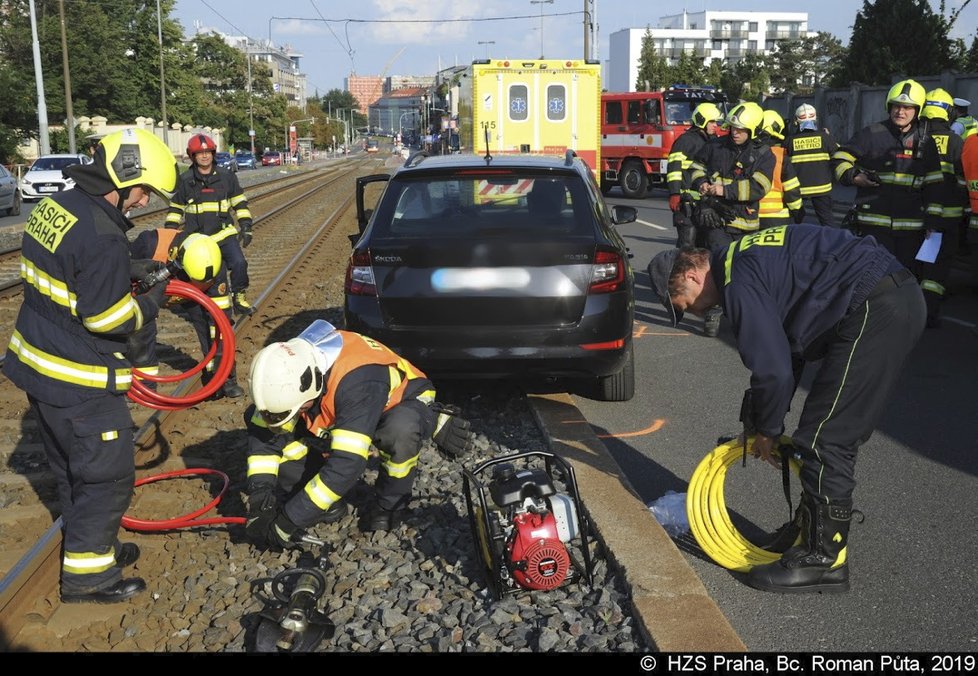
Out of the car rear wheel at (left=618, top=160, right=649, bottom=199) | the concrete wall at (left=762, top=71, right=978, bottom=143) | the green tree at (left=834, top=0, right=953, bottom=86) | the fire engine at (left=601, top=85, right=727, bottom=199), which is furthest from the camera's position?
the green tree at (left=834, top=0, right=953, bottom=86)

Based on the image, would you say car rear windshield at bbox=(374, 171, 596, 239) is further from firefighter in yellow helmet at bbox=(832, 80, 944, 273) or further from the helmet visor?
firefighter in yellow helmet at bbox=(832, 80, 944, 273)

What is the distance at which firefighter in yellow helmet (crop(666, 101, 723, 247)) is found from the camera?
373 inches

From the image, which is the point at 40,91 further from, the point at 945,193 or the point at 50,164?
the point at 945,193

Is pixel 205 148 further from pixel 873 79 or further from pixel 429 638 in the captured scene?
pixel 873 79

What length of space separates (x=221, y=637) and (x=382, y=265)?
2793 mm

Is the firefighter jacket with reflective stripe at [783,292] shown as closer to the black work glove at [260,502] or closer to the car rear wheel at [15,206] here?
the black work glove at [260,502]

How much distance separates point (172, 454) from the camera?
616 cm

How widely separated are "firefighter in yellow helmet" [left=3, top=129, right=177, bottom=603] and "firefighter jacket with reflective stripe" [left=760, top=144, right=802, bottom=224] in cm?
600

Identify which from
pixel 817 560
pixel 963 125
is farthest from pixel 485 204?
pixel 963 125

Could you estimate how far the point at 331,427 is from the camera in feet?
14.4

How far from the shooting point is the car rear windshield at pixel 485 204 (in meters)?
6.42

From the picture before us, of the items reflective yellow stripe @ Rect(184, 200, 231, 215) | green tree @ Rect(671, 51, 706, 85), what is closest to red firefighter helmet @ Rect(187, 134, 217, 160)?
reflective yellow stripe @ Rect(184, 200, 231, 215)

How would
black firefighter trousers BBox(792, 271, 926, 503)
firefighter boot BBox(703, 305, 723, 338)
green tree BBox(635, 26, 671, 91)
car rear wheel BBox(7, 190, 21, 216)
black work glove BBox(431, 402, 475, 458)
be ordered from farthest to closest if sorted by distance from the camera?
green tree BBox(635, 26, 671, 91)
car rear wheel BBox(7, 190, 21, 216)
firefighter boot BBox(703, 305, 723, 338)
black work glove BBox(431, 402, 475, 458)
black firefighter trousers BBox(792, 271, 926, 503)

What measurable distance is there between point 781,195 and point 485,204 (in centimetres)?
356
